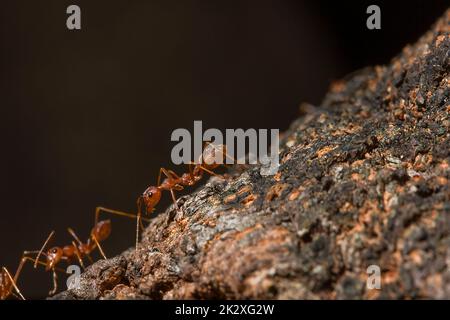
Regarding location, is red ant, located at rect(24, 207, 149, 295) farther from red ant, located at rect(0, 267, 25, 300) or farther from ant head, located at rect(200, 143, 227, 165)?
ant head, located at rect(200, 143, 227, 165)

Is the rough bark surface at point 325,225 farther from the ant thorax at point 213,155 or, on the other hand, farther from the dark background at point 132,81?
the dark background at point 132,81

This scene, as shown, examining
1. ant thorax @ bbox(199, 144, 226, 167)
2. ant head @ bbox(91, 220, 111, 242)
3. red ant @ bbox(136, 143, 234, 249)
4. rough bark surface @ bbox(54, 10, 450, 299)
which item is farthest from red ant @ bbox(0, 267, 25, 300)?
ant thorax @ bbox(199, 144, 226, 167)

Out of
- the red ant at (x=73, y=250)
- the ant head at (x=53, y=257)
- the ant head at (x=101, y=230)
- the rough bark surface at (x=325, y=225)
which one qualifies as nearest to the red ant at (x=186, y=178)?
the red ant at (x=73, y=250)

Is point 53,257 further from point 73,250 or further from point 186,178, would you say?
point 186,178

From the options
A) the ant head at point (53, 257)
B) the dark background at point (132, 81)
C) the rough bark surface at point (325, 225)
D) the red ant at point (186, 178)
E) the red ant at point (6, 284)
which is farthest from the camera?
the dark background at point (132, 81)
